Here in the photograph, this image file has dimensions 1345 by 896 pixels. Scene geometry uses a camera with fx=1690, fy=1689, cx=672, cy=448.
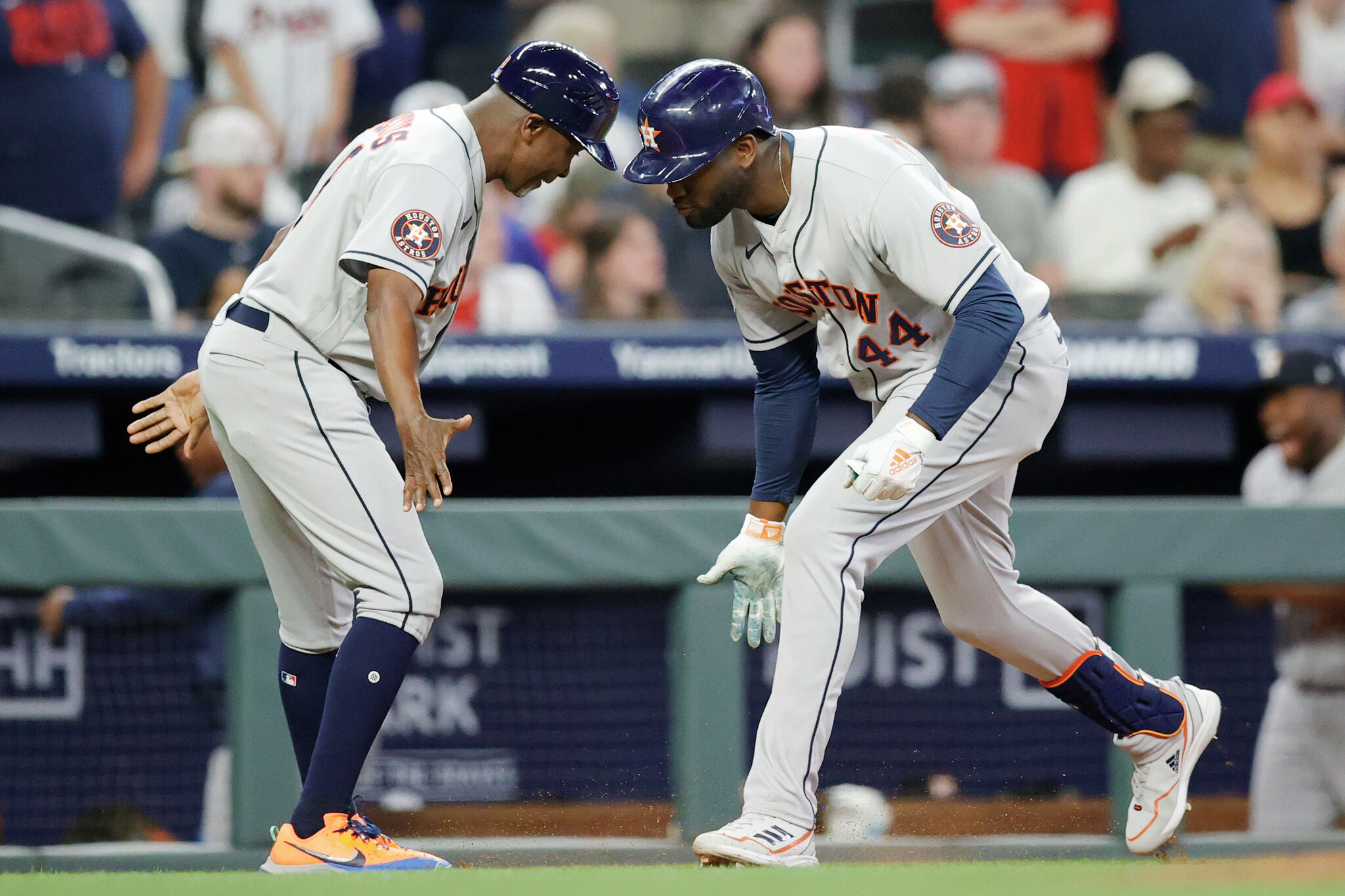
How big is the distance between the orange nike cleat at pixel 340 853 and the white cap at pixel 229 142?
3.45m

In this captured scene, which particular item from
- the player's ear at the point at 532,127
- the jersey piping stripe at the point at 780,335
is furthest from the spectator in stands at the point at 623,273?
the player's ear at the point at 532,127

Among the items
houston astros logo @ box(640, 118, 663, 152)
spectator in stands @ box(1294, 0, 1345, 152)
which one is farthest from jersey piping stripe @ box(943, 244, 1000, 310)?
spectator in stands @ box(1294, 0, 1345, 152)

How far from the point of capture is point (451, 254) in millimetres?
3512

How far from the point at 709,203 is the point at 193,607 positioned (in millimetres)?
2151

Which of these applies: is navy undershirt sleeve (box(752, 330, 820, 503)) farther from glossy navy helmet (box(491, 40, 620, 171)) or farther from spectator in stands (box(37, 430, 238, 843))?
spectator in stands (box(37, 430, 238, 843))

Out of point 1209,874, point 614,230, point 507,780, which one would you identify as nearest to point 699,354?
point 614,230

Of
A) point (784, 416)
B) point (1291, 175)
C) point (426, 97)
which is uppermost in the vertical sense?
point (426, 97)

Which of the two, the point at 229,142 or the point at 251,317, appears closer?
the point at 251,317

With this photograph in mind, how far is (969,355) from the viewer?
3.30 metres

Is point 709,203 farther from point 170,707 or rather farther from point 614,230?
point 614,230

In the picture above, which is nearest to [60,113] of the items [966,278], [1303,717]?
[966,278]

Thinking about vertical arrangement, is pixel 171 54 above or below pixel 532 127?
above

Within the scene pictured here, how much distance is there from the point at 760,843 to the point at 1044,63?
5.31 m

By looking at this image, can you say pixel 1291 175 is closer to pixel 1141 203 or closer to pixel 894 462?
pixel 1141 203
